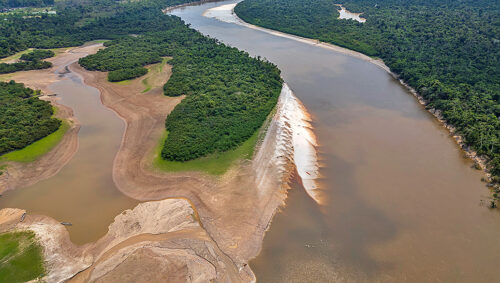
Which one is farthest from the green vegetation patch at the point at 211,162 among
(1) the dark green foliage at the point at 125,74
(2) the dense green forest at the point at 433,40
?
(2) the dense green forest at the point at 433,40

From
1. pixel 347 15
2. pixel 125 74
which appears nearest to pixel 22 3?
pixel 125 74

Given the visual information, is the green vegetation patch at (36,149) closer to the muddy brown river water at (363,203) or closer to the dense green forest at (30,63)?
the muddy brown river water at (363,203)

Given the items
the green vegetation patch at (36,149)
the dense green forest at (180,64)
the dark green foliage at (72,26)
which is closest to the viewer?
the green vegetation patch at (36,149)

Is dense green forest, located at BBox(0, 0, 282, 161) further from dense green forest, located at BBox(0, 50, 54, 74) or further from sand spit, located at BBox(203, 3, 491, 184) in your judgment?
sand spit, located at BBox(203, 3, 491, 184)

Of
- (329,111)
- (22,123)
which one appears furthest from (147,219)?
(329,111)

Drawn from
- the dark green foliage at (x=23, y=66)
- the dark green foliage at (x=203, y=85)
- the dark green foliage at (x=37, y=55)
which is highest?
the dark green foliage at (x=203, y=85)

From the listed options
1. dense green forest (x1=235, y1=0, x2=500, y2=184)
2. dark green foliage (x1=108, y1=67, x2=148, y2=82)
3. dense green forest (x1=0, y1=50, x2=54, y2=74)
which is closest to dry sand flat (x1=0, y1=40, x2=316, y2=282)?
dark green foliage (x1=108, y1=67, x2=148, y2=82)

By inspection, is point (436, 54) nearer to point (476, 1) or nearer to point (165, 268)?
point (476, 1)
